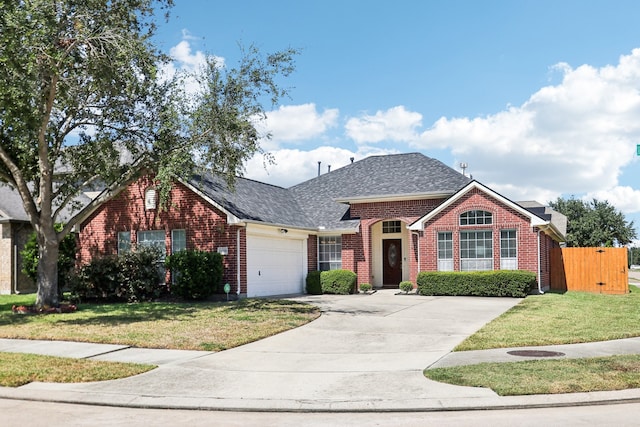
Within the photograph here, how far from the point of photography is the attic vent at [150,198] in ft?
75.0

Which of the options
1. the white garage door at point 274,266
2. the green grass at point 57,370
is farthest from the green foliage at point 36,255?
the green grass at point 57,370

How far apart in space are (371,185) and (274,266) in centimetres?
683

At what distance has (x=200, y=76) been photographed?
18078 millimetres

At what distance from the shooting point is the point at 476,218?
77.2 feet

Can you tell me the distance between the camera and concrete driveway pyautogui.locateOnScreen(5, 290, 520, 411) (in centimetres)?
752

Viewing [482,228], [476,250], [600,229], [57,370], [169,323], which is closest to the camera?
[57,370]

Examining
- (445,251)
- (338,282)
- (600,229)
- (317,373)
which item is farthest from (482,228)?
(600,229)

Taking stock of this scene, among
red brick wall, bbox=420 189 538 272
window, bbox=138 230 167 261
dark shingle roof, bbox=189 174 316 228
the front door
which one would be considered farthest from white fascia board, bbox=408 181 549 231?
window, bbox=138 230 167 261

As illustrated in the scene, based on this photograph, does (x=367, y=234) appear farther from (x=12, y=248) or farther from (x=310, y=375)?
(x=310, y=375)

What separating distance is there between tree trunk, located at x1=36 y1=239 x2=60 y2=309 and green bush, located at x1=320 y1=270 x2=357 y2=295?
1093 centimetres

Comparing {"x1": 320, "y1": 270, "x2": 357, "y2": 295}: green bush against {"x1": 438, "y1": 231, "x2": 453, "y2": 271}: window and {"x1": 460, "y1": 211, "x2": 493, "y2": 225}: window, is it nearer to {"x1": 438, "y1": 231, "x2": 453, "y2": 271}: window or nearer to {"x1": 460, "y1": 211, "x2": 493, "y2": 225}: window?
{"x1": 438, "y1": 231, "x2": 453, "y2": 271}: window

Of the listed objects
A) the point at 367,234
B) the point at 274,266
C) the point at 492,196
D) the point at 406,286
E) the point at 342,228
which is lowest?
the point at 406,286

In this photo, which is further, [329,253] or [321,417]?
[329,253]

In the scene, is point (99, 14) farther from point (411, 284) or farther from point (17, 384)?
point (411, 284)
